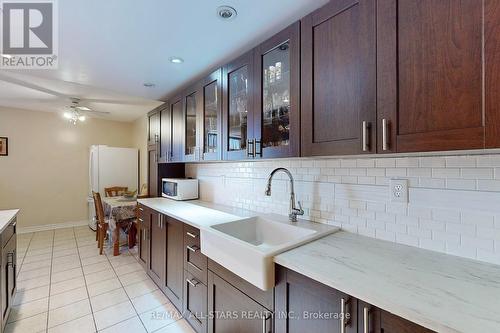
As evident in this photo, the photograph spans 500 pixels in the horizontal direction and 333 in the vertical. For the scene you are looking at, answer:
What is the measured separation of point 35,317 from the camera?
193 centimetres

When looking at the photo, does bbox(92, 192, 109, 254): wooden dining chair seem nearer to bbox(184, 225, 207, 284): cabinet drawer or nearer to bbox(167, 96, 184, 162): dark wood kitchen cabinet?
bbox(167, 96, 184, 162): dark wood kitchen cabinet

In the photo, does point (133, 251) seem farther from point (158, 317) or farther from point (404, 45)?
point (404, 45)

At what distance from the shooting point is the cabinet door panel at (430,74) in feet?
2.56

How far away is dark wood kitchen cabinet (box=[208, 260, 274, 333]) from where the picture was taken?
1120mm

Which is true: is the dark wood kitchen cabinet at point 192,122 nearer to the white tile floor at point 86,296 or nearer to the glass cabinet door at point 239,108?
the glass cabinet door at point 239,108

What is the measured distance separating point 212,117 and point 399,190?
155cm

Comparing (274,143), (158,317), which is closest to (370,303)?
(274,143)

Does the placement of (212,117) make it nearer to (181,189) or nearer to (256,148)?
(256,148)

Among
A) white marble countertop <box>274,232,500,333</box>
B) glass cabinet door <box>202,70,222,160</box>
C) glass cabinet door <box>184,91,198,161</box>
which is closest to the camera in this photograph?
white marble countertop <box>274,232,500,333</box>

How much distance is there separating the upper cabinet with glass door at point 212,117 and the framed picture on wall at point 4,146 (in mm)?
4407

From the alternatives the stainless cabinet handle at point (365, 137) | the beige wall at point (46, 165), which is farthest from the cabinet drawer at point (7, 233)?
the beige wall at point (46, 165)

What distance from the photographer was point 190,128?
95.7 inches

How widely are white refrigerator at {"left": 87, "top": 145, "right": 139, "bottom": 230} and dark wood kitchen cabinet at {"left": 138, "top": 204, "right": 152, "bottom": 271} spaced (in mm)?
2311

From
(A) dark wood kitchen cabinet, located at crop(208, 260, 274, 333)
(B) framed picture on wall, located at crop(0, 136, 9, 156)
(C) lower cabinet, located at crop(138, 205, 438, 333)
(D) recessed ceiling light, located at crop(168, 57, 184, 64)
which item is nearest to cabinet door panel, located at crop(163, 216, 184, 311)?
(C) lower cabinet, located at crop(138, 205, 438, 333)
